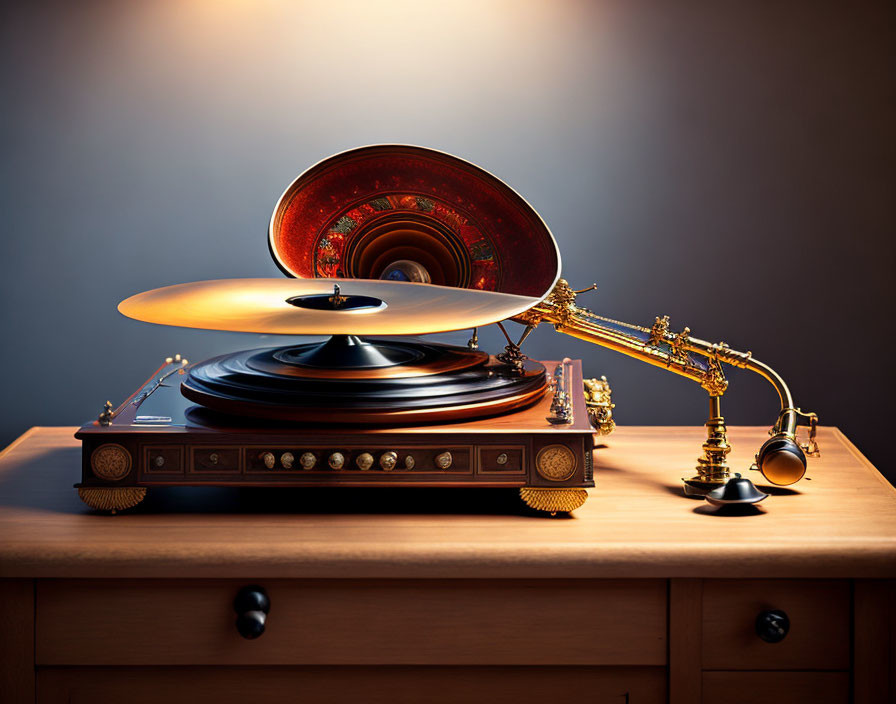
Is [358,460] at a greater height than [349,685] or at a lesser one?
greater

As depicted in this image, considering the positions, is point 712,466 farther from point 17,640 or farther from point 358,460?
point 17,640

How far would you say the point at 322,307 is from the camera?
3.28ft

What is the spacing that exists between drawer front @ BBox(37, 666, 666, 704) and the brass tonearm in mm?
266

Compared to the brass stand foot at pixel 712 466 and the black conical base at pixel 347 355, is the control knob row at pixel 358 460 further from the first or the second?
the brass stand foot at pixel 712 466

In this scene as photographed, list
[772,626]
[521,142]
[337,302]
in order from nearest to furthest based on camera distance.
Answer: [772,626] < [337,302] < [521,142]

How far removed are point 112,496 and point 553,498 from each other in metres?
0.50

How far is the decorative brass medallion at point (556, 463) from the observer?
93 cm

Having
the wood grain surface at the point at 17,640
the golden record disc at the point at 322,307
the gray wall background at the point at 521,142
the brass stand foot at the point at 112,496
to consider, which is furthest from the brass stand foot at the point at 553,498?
the gray wall background at the point at 521,142

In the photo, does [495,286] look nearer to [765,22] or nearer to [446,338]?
[446,338]

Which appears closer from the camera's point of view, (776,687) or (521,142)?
(776,687)

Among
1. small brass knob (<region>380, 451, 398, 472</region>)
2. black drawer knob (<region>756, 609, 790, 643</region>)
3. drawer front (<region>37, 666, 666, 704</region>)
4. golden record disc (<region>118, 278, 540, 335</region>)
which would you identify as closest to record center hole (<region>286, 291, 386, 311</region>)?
golden record disc (<region>118, 278, 540, 335</region>)

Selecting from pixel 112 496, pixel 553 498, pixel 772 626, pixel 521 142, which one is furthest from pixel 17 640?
pixel 521 142

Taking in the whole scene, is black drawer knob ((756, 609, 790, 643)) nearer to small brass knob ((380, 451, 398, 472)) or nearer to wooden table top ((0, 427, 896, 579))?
wooden table top ((0, 427, 896, 579))

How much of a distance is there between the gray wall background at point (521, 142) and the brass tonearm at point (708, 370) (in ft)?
1.48
